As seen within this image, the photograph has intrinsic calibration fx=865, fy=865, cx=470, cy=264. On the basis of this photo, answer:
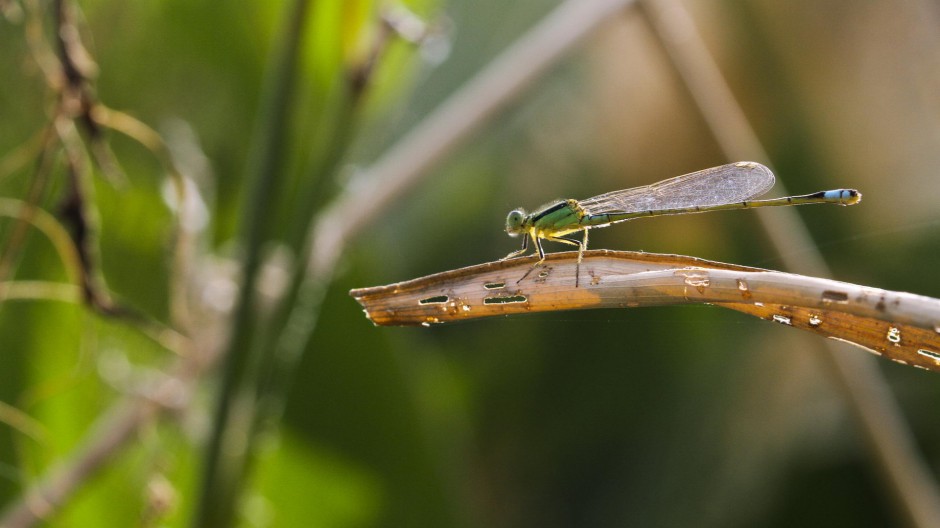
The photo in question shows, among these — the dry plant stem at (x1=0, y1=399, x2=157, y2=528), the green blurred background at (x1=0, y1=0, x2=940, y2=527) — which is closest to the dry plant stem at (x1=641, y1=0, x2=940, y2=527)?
the green blurred background at (x1=0, y1=0, x2=940, y2=527)

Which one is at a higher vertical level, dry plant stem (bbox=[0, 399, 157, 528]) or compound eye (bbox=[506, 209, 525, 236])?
compound eye (bbox=[506, 209, 525, 236])

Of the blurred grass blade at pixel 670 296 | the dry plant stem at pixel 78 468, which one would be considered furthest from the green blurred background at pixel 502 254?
the blurred grass blade at pixel 670 296

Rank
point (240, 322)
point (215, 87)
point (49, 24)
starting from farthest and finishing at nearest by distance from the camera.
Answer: point (215, 87)
point (49, 24)
point (240, 322)

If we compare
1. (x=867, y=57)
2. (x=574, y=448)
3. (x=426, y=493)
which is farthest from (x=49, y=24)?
(x=867, y=57)

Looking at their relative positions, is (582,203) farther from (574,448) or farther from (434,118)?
(574,448)

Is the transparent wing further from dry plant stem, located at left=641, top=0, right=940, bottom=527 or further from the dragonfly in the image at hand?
dry plant stem, located at left=641, top=0, right=940, bottom=527

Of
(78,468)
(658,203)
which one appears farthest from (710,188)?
(78,468)

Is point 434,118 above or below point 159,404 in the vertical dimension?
above
